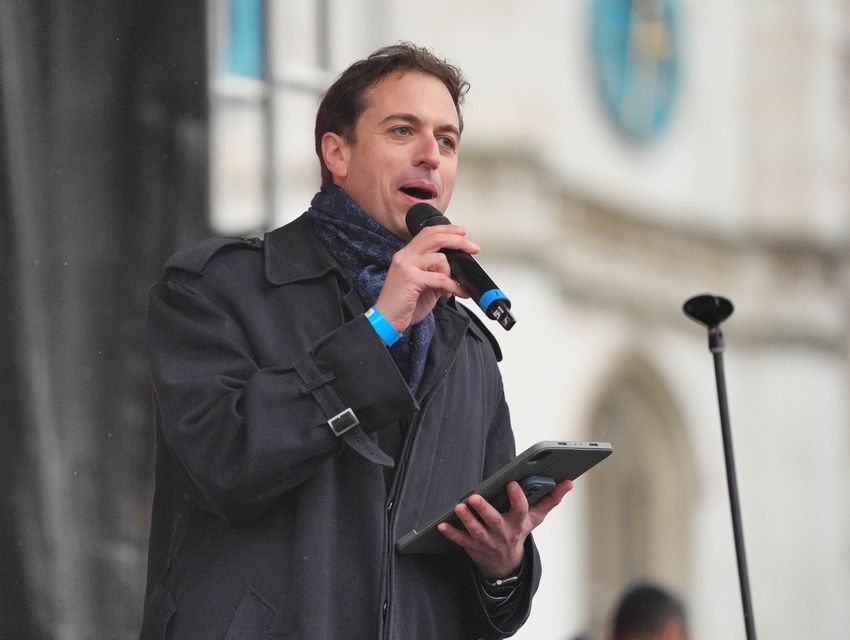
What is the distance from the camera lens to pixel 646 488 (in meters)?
15.0

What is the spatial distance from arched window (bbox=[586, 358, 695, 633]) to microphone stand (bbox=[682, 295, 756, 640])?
1077cm

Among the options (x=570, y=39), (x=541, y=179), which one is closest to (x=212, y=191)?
(x=541, y=179)

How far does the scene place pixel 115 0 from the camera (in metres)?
4.29

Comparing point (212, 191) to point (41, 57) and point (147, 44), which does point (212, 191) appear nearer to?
point (147, 44)

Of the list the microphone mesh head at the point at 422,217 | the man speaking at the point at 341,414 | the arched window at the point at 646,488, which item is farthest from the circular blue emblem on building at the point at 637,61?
the microphone mesh head at the point at 422,217

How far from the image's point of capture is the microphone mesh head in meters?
2.67

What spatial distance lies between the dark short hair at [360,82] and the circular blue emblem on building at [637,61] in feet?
34.1

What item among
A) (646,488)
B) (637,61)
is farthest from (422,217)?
(646,488)

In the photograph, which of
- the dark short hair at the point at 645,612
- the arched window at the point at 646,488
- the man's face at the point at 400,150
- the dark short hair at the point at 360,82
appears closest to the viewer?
the man's face at the point at 400,150

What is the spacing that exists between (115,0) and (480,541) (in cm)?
218

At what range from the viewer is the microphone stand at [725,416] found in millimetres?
3496

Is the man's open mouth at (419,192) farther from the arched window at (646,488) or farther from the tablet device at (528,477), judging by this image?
the arched window at (646,488)

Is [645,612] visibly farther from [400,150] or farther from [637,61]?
[637,61]

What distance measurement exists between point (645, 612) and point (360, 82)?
2707 mm
